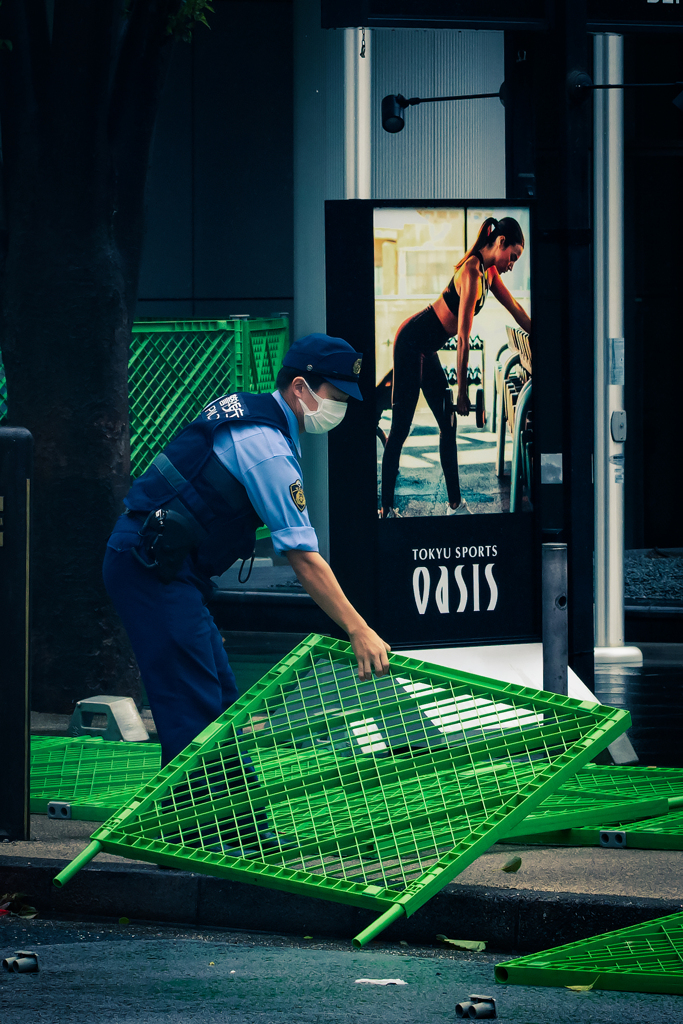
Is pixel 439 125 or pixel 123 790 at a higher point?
pixel 439 125

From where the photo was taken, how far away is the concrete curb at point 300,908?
4.74 m

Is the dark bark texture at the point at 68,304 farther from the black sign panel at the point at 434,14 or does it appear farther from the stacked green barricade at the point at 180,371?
the stacked green barricade at the point at 180,371

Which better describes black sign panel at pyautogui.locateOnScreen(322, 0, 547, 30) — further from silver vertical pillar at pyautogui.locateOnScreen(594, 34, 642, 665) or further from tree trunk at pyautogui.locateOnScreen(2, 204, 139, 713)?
silver vertical pillar at pyautogui.locateOnScreen(594, 34, 642, 665)

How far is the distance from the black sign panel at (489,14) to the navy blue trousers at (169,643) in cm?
216

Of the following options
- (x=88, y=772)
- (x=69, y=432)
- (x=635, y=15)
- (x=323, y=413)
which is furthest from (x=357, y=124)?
(x=323, y=413)

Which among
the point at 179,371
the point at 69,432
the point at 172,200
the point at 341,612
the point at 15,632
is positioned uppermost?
the point at 172,200

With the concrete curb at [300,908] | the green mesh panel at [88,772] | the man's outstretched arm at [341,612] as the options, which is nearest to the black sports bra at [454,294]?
the man's outstretched arm at [341,612]

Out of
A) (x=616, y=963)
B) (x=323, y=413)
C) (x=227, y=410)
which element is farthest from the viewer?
(x=323, y=413)

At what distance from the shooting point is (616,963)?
4.26 m

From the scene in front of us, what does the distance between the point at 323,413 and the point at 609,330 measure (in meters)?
4.52

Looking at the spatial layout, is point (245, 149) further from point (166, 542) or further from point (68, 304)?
point (166, 542)

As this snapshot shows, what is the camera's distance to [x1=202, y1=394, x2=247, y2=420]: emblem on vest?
5086 mm

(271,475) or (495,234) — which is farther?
(495,234)

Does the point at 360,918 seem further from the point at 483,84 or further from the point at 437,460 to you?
the point at 483,84
